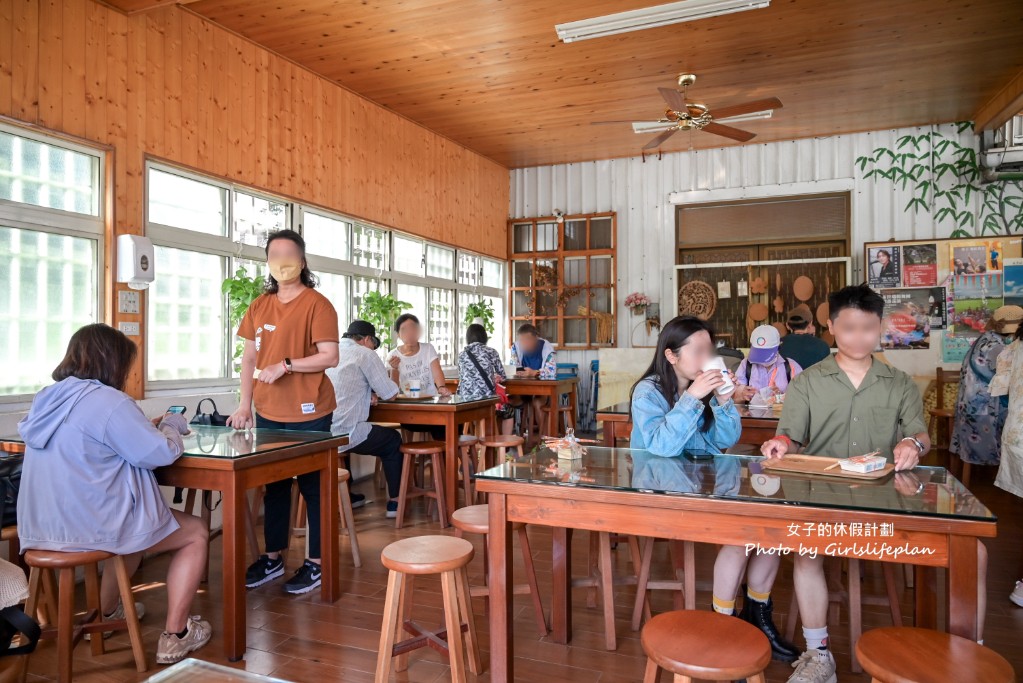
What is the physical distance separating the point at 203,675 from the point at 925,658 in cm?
153

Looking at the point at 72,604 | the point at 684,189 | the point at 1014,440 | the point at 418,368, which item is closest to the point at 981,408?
the point at 1014,440

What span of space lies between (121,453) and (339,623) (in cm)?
120

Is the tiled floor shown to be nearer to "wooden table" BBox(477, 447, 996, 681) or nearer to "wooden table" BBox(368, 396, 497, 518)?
"wooden table" BBox(477, 447, 996, 681)

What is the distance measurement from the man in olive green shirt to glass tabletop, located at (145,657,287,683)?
5.71 feet

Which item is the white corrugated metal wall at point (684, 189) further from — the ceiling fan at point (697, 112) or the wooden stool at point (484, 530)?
the wooden stool at point (484, 530)

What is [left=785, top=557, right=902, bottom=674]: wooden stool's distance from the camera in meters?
2.49

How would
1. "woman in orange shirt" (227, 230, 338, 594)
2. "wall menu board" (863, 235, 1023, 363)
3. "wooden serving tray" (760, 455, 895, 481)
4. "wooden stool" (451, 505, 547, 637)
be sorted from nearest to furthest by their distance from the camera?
1. "wooden serving tray" (760, 455, 895, 481)
2. "wooden stool" (451, 505, 547, 637)
3. "woman in orange shirt" (227, 230, 338, 594)
4. "wall menu board" (863, 235, 1023, 363)

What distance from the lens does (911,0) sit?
4879 mm

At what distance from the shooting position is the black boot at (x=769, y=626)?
2555 millimetres

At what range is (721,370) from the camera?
2.24 meters

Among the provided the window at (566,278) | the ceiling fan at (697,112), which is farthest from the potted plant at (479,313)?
the ceiling fan at (697,112)

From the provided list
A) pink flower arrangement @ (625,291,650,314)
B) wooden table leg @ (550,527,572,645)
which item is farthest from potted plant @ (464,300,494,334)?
wooden table leg @ (550,527,572,645)

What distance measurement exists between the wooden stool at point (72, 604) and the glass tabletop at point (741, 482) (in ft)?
4.87

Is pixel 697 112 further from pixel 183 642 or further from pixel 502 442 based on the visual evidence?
pixel 183 642
